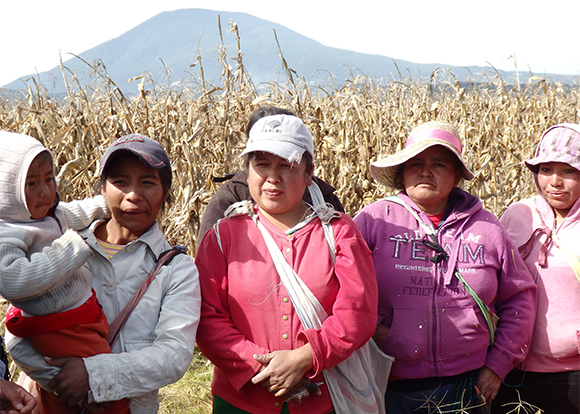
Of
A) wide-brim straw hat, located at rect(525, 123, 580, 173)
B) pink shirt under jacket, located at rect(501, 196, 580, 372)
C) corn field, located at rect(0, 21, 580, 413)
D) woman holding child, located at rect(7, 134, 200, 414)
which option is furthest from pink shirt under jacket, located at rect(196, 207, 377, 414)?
corn field, located at rect(0, 21, 580, 413)

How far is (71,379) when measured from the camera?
1.80 meters

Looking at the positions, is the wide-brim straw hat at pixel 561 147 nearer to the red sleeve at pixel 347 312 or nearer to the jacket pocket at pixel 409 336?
the jacket pocket at pixel 409 336

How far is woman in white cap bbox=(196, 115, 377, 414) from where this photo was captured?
207 centimetres

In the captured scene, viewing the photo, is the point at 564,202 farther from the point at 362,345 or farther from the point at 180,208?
the point at 180,208

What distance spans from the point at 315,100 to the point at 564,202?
4.27 metres

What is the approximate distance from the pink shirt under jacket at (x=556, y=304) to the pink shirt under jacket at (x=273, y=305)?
3.67 ft

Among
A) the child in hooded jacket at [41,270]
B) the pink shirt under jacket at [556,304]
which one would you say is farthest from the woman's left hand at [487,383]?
the child in hooded jacket at [41,270]

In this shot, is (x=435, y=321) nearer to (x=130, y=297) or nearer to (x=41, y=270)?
(x=130, y=297)

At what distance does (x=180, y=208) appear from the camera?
167 inches

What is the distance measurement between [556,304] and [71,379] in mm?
2371

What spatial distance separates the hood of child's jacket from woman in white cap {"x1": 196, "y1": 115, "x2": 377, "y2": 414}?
2.54 ft

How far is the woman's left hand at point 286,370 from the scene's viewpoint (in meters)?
2.02

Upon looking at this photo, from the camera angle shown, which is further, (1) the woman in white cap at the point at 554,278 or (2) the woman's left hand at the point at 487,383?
(1) the woman in white cap at the point at 554,278

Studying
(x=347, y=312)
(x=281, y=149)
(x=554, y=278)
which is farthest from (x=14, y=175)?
(x=554, y=278)
